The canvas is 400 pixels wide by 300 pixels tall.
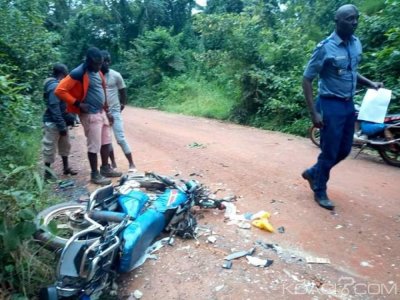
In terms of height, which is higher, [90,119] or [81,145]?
[90,119]

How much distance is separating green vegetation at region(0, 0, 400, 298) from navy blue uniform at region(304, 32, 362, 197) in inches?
109

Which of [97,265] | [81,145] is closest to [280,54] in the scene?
[81,145]

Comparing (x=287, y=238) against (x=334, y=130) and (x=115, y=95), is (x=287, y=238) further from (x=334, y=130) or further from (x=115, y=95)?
(x=115, y=95)

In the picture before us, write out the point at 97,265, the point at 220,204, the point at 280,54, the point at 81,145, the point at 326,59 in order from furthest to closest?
1. the point at 280,54
2. the point at 81,145
3. the point at 220,204
4. the point at 326,59
5. the point at 97,265

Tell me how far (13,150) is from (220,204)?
2767 mm

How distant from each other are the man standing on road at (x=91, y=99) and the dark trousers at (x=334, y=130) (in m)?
2.72

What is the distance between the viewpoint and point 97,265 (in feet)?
8.05

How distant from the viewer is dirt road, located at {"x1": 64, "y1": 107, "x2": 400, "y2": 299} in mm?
2832

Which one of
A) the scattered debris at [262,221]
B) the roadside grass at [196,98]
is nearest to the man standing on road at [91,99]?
the scattered debris at [262,221]

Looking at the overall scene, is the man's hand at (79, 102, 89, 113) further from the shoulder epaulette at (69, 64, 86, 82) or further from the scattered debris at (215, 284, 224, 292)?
the scattered debris at (215, 284, 224, 292)

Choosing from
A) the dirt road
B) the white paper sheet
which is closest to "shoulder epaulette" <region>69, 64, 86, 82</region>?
the dirt road

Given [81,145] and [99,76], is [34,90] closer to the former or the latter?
[81,145]

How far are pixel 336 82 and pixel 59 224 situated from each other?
9.64ft

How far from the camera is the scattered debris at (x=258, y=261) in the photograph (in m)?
3.11
